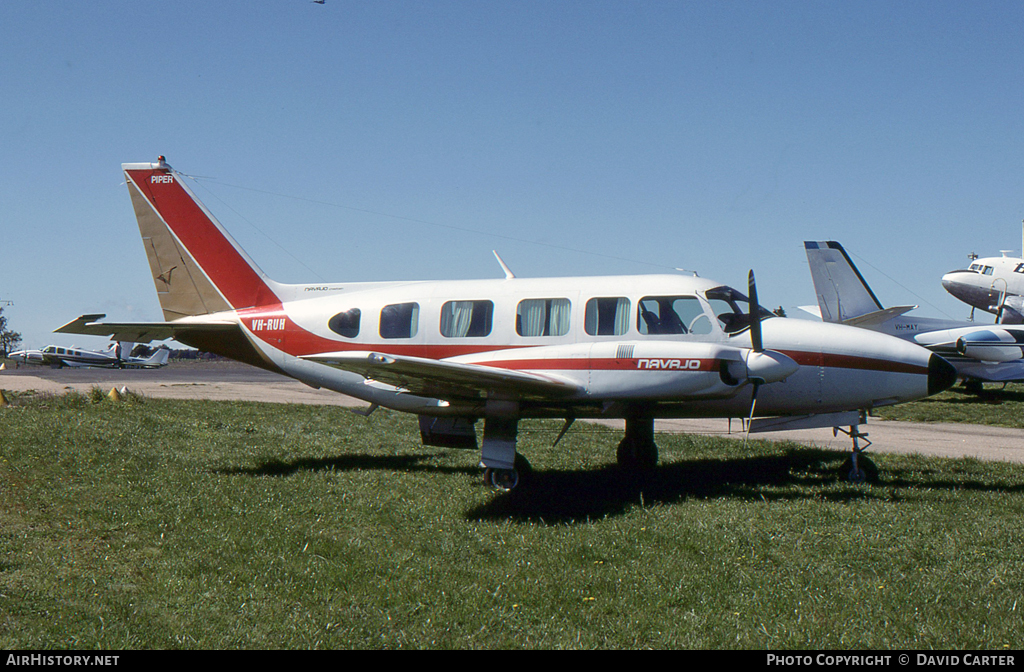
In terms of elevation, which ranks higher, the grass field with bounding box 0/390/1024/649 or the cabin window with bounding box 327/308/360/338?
the cabin window with bounding box 327/308/360/338

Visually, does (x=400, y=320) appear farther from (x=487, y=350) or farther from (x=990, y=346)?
(x=990, y=346)

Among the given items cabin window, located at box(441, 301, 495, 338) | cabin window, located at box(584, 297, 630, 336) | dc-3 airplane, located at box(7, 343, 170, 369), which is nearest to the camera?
cabin window, located at box(584, 297, 630, 336)

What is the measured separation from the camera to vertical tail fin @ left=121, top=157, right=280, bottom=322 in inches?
566

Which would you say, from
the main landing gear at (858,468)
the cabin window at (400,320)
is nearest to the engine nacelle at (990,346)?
the main landing gear at (858,468)

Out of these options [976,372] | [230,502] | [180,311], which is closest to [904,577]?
[230,502]

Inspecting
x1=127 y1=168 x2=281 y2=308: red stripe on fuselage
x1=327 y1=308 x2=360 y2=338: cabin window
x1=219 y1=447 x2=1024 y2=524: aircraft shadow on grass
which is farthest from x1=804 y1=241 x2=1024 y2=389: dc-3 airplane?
x1=127 y1=168 x2=281 y2=308: red stripe on fuselage

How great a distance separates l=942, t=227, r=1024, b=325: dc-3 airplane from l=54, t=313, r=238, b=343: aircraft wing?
3922cm

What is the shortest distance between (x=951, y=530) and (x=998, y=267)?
37436mm

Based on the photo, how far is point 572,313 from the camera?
37.7ft

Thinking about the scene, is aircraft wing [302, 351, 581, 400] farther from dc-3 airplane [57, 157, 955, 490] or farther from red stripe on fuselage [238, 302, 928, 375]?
red stripe on fuselage [238, 302, 928, 375]

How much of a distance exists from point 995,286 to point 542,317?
3717cm

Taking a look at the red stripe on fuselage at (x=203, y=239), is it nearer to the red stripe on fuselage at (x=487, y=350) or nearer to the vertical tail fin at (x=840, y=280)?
the red stripe on fuselage at (x=487, y=350)

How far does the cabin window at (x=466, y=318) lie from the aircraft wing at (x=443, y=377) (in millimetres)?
1287

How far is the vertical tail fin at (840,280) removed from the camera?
92.2 ft
